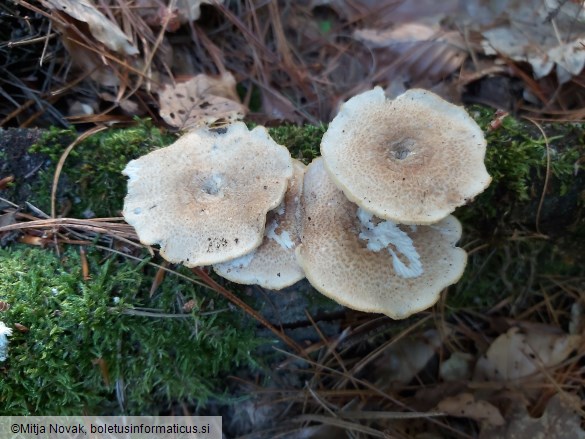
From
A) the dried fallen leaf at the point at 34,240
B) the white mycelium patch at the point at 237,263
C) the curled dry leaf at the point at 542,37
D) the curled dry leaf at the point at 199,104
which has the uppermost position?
the curled dry leaf at the point at 542,37

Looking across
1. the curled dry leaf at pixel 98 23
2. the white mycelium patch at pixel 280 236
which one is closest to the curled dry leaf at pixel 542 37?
the white mycelium patch at pixel 280 236

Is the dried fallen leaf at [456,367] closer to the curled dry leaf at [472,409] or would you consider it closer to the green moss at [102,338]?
the curled dry leaf at [472,409]

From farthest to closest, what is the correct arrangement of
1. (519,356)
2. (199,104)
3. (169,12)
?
(169,12)
(199,104)
(519,356)

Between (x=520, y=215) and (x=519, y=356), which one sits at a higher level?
(x=520, y=215)

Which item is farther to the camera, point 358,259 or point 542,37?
point 542,37

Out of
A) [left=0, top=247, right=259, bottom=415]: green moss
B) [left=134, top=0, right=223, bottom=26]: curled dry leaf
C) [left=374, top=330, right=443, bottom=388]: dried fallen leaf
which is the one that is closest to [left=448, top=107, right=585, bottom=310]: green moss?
[left=374, top=330, right=443, bottom=388]: dried fallen leaf

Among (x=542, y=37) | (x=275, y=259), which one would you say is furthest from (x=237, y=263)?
(x=542, y=37)

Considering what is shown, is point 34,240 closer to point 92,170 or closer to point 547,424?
point 92,170
